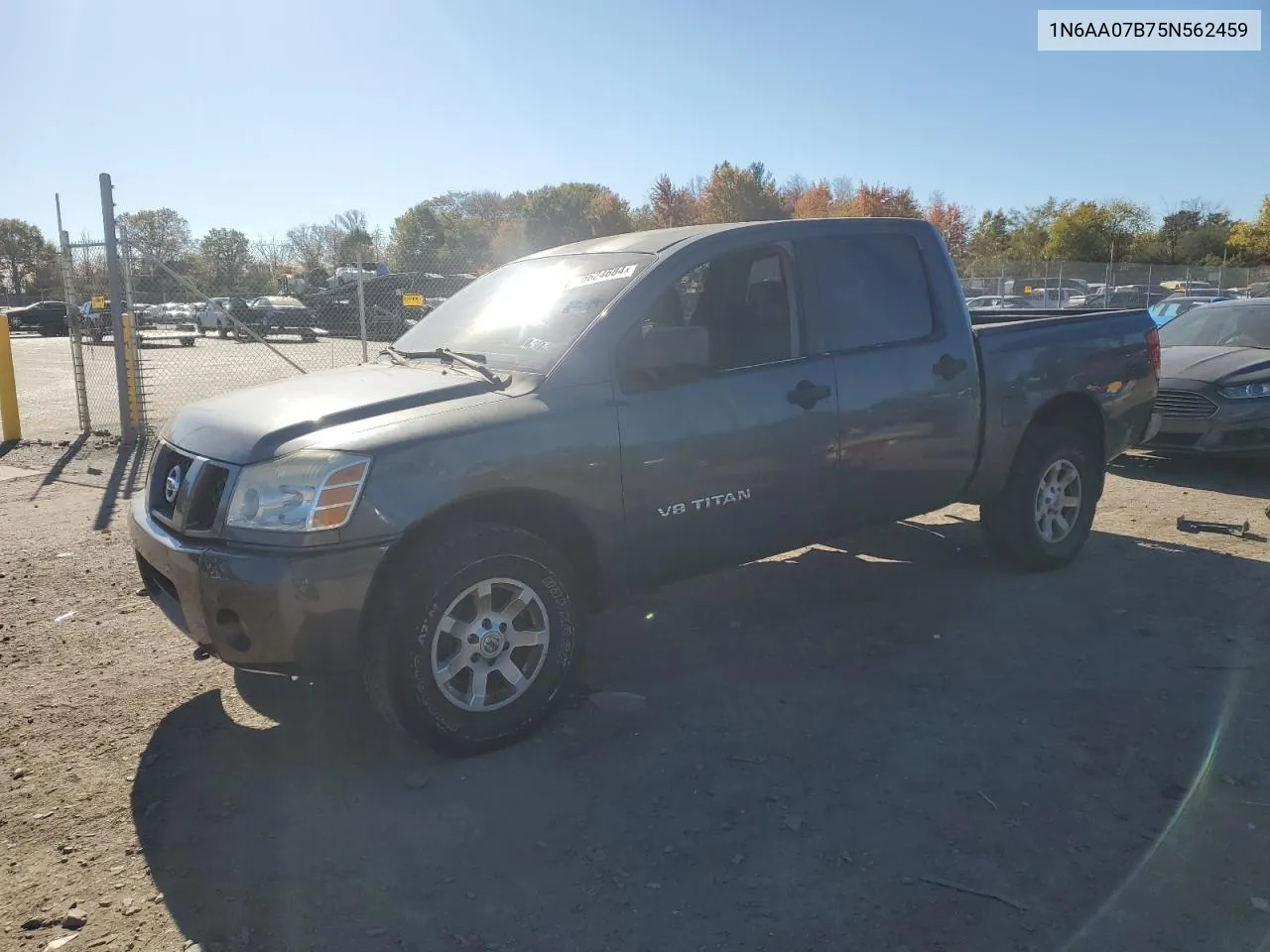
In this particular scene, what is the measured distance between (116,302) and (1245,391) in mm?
10965

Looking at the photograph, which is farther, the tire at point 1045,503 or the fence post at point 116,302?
the fence post at point 116,302

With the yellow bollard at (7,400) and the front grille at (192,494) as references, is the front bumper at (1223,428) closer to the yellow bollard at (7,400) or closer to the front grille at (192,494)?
the front grille at (192,494)

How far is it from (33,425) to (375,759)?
11.3 m

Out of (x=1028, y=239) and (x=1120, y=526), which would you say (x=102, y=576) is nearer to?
(x=1120, y=526)

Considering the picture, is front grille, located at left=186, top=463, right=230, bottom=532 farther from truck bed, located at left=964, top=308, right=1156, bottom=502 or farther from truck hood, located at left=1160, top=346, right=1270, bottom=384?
truck hood, located at left=1160, top=346, right=1270, bottom=384

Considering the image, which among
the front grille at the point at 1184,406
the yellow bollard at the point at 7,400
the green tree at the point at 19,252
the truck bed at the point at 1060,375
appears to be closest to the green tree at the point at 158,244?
the yellow bollard at the point at 7,400

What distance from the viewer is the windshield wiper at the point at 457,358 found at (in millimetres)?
3861

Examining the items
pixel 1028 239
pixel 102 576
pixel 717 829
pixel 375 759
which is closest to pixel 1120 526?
pixel 717 829

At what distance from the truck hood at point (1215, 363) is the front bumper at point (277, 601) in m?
7.89

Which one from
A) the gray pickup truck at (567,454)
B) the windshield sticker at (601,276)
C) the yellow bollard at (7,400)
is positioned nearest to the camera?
the gray pickup truck at (567,454)

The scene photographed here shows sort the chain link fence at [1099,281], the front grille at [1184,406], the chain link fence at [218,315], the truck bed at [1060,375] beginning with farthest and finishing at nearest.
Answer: the chain link fence at [1099,281] < the chain link fence at [218,315] < the front grille at [1184,406] < the truck bed at [1060,375]

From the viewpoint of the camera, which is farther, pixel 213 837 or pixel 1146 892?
pixel 213 837

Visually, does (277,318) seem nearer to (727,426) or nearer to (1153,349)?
(727,426)

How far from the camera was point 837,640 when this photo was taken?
15.8ft
